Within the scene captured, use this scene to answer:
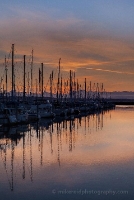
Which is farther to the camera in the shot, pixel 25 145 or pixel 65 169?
pixel 25 145

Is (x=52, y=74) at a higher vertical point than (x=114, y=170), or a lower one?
higher

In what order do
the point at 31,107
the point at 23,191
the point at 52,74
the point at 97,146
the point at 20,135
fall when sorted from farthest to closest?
1. the point at 52,74
2. the point at 31,107
3. the point at 20,135
4. the point at 97,146
5. the point at 23,191

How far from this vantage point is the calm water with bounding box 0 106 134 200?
16.2 meters

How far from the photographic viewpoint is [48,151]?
26.9 meters

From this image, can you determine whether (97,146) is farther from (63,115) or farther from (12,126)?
(63,115)

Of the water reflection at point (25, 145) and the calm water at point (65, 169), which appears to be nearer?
the calm water at point (65, 169)

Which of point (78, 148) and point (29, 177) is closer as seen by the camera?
point (29, 177)

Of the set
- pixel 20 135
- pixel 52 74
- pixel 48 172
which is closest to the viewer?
pixel 48 172

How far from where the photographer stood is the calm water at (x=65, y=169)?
16.2 m

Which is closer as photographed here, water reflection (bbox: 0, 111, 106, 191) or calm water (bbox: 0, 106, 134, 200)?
calm water (bbox: 0, 106, 134, 200)

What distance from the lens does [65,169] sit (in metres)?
20.6

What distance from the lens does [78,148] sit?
92.7 ft

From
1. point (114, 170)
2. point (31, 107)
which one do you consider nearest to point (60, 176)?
point (114, 170)

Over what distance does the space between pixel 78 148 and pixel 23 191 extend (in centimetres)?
1214
